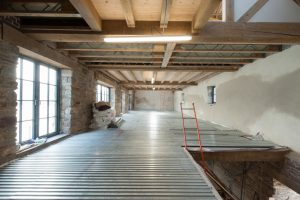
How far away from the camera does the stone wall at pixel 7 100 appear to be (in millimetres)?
2850

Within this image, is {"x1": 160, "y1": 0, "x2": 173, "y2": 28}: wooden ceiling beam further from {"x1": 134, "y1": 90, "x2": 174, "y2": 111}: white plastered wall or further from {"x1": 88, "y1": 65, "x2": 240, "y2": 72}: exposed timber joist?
{"x1": 134, "y1": 90, "x2": 174, "y2": 111}: white plastered wall

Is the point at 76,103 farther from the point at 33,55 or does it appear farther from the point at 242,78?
the point at 242,78

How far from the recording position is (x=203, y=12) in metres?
2.52

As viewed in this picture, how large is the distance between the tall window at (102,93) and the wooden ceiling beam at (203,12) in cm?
608

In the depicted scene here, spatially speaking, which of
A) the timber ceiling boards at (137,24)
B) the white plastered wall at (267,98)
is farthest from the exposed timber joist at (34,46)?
the white plastered wall at (267,98)

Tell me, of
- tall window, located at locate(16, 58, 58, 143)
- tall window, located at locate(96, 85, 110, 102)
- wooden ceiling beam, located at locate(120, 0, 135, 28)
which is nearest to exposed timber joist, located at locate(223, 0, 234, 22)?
wooden ceiling beam, located at locate(120, 0, 135, 28)

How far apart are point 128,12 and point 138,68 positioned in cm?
344

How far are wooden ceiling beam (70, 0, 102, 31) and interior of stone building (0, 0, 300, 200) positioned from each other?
0.02 m

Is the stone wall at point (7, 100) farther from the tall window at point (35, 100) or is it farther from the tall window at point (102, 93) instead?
the tall window at point (102, 93)

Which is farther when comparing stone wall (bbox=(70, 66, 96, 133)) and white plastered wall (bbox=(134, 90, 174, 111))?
white plastered wall (bbox=(134, 90, 174, 111))

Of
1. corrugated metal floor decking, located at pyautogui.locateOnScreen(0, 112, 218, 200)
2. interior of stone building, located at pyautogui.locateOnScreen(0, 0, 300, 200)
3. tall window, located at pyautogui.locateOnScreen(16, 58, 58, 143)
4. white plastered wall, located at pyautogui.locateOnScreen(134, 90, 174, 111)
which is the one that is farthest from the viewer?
white plastered wall, located at pyautogui.locateOnScreen(134, 90, 174, 111)

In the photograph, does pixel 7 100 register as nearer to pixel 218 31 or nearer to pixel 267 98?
pixel 218 31

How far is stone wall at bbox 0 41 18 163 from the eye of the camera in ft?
9.35

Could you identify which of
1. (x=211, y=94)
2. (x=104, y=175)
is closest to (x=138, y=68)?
(x=104, y=175)
